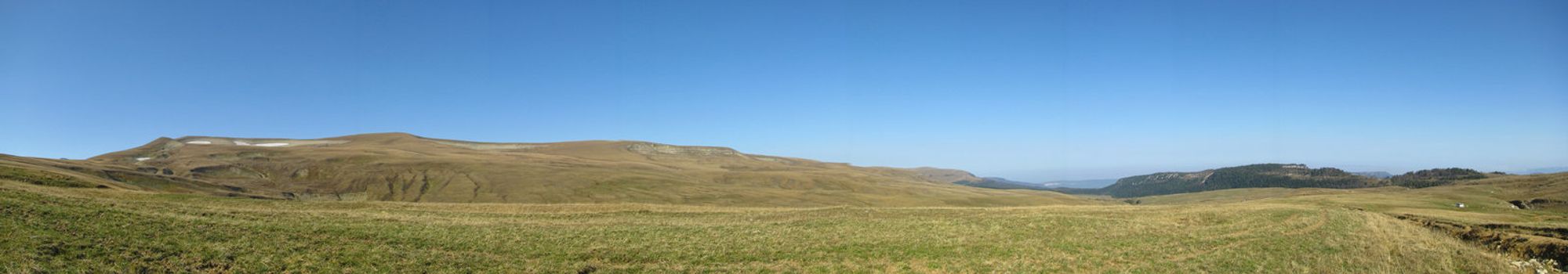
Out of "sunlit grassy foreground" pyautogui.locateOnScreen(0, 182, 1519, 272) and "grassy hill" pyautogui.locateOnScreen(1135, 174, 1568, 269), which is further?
"grassy hill" pyautogui.locateOnScreen(1135, 174, 1568, 269)

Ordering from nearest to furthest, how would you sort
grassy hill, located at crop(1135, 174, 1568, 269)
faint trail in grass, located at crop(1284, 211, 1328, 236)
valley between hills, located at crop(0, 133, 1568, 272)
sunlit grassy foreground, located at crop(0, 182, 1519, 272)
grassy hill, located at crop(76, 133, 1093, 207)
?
sunlit grassy foreground, located at crop(0, 182, 1519, 272) < valley between hills, located at crop(0, 133, 1568, 272) < grassy hill, located at crop(1135, 174, 1568, 269) < faint trail in grass, located at crop(1284, 211, 1328, 236) < grassy hill, located at crop(76, 133, 1093, 207)

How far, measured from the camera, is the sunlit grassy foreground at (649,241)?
20.2 m

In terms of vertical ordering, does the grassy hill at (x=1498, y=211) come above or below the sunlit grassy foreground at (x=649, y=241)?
above

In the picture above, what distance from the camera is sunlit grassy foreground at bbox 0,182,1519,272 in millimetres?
20250

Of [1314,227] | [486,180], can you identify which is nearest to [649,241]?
[1314,227]

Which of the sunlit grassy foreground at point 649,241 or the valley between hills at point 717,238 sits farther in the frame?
the valley between hills at point 717,238

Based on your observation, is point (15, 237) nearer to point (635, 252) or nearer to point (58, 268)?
point (58, 268)

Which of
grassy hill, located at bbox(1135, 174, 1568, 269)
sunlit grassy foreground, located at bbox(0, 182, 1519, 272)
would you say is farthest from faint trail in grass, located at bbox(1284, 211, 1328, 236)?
grassy hill, located at bbox(1135, 174, 1568, 269)

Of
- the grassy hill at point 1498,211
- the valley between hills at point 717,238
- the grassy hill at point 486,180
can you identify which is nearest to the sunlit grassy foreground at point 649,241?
the valley between hills at point 717,238

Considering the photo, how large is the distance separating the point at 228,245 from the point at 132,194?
22.2 metres

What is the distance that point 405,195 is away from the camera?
296ft

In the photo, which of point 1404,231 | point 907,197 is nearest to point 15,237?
point 1404,231

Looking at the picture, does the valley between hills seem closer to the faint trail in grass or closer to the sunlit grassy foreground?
the sunlit grassy foreground

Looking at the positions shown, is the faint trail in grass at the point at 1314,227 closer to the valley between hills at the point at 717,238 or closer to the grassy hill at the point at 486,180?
the valley between hills at the point at 717,238
